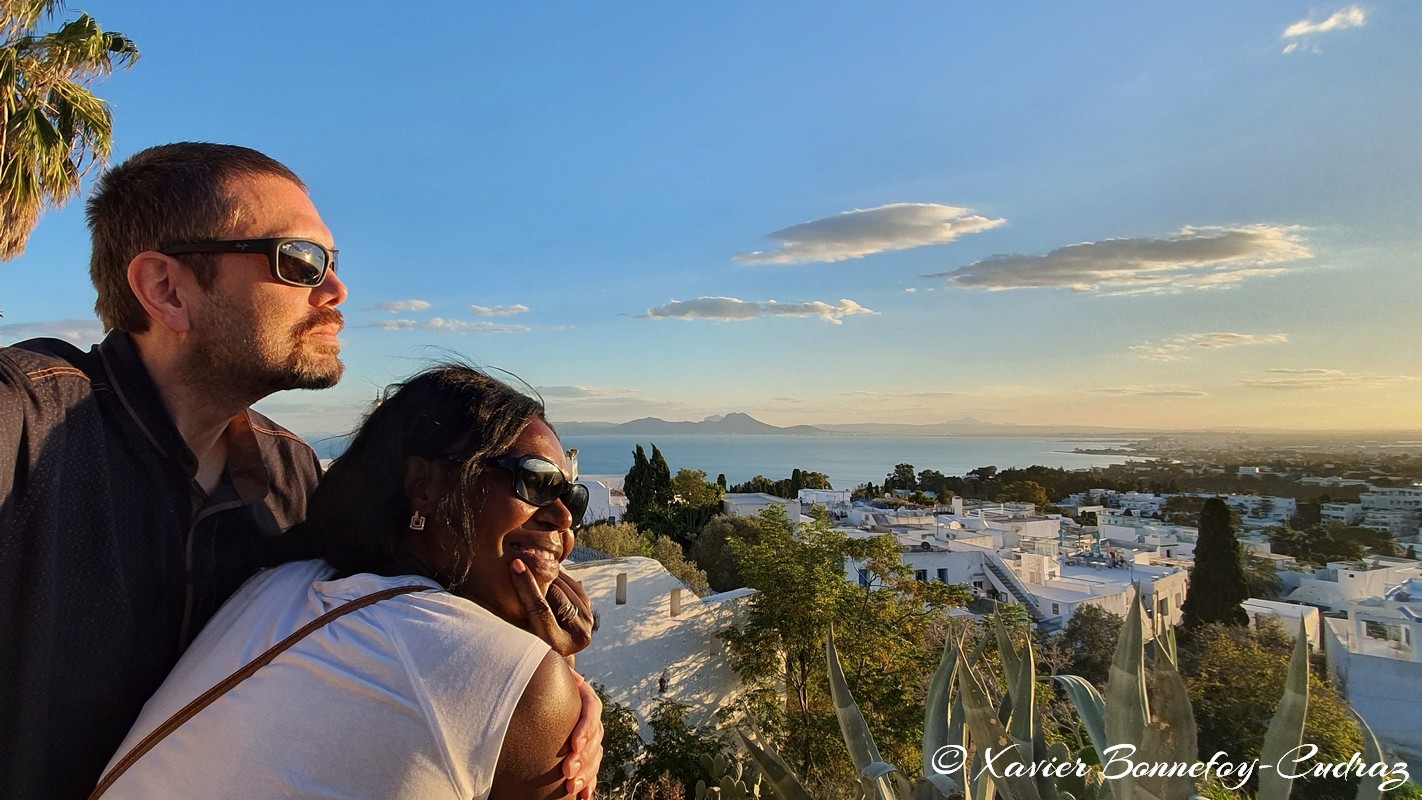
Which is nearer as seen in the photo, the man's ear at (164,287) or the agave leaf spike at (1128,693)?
the man's ear at (164,287)

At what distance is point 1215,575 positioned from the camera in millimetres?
21734

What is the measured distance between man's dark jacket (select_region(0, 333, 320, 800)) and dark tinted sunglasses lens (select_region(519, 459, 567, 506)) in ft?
1.36

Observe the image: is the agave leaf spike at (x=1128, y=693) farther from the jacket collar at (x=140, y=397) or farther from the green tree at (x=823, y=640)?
the green tree at (x=823, y=640)

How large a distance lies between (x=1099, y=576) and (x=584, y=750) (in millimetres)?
27926

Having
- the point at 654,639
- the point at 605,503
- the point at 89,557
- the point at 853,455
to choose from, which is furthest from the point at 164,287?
the point at 853,455

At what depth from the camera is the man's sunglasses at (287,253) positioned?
124cm

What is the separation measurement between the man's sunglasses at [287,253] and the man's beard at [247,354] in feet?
0.24

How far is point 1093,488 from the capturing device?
41.0 meters

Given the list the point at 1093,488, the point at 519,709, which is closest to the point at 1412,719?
the point at 519,709

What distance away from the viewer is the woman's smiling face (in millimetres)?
1041

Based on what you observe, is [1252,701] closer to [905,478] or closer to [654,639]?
[654,639]

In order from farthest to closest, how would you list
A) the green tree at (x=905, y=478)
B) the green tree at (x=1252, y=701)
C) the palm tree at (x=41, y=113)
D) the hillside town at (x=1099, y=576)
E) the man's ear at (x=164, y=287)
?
the green tree at (x=905, y=478) → the green tree at (x=1252, y=701) → the hillside town at (x=1099, y=576) → the palm tree at (x=41, y=113) → the man's ear at (x=164, y=287)

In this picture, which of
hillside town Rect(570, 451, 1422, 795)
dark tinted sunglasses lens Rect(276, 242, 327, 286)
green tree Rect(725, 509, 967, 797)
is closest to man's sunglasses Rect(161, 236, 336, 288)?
dark tinted sunglasses lens Rect(276, 242, 327, 286)

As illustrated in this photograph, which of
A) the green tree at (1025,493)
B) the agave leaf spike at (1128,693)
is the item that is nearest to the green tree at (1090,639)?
the agave leaf spike at (1128,693)
